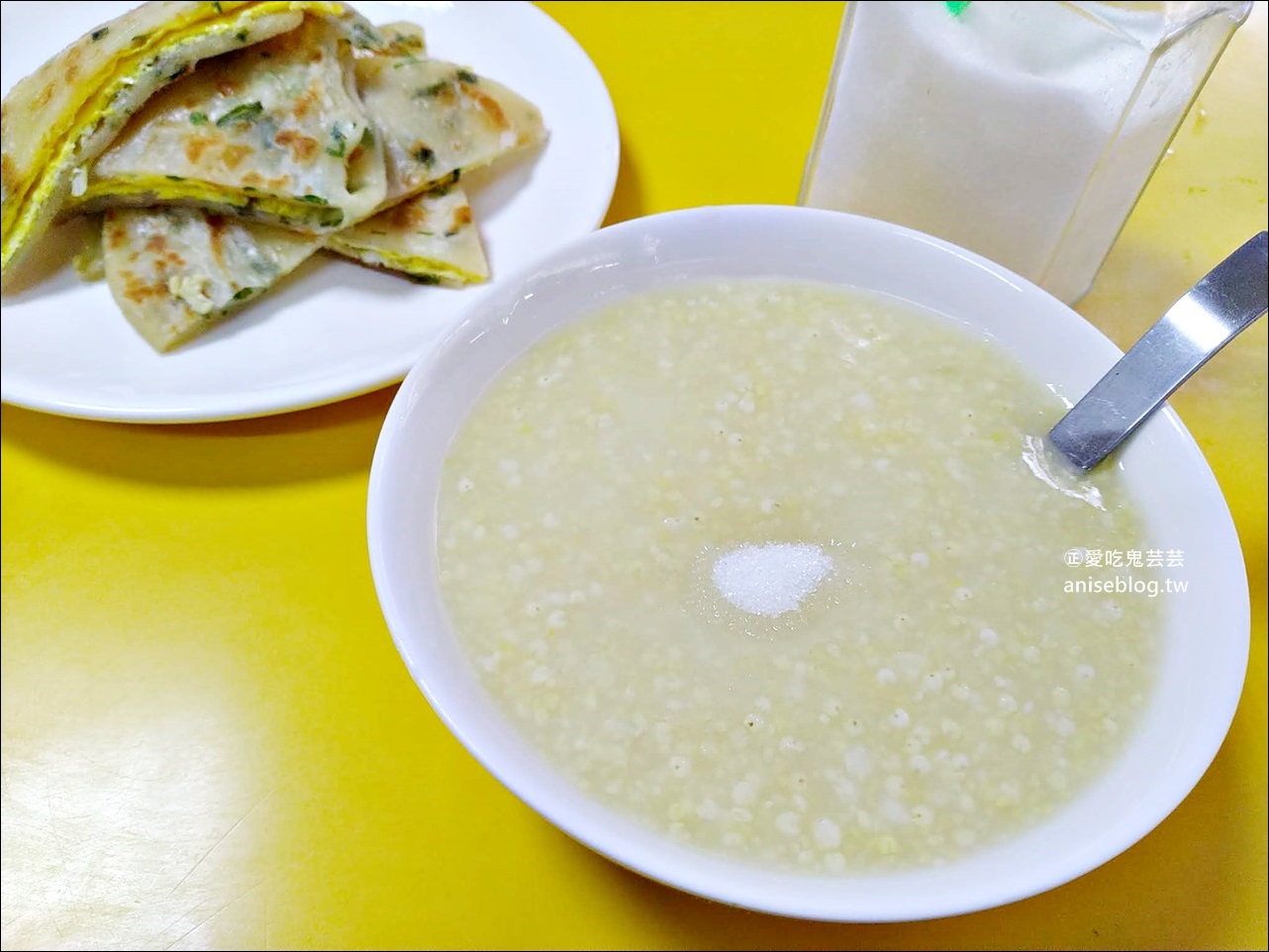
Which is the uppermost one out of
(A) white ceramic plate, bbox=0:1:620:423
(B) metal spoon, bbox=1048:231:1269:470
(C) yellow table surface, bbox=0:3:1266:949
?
(B) metal spoon, bbox=1048:231:1269:470

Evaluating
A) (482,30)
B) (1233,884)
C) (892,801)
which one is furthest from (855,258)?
(482,30)

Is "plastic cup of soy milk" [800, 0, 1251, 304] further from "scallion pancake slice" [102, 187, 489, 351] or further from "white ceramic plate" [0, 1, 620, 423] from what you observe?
"scallion pancake slice" [102, 187, 489, 351]

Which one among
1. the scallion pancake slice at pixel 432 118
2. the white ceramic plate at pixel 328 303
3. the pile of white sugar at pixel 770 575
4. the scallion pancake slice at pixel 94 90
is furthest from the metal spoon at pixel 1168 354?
the scallion pancake slice at pixel 94 90

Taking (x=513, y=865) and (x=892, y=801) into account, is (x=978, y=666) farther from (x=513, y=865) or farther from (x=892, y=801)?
(x=513, y=865)

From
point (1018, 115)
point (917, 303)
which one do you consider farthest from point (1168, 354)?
point (1018, 115)

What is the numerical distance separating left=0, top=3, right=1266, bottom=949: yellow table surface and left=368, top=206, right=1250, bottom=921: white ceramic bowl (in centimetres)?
Result: 22

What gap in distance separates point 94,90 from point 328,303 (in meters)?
0.36

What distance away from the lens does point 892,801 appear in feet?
2.42

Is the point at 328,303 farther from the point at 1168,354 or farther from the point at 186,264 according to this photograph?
the point at 1168,354

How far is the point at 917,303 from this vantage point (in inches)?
40.9

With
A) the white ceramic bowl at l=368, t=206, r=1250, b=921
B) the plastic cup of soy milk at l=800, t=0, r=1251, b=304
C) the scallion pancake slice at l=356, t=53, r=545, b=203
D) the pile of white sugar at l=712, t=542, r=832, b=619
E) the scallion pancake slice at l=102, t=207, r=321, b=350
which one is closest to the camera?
the white ceramic bowl at l=368, t=206, r=1250, b=921

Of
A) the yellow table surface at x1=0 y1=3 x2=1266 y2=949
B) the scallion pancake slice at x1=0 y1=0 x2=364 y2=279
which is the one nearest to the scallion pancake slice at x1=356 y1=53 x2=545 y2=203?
the scallion pancake slice at x1=0 y1=0 x2=364 y2=279

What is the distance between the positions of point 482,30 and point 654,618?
3.66ft

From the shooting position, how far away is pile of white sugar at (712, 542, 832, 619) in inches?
32.9
